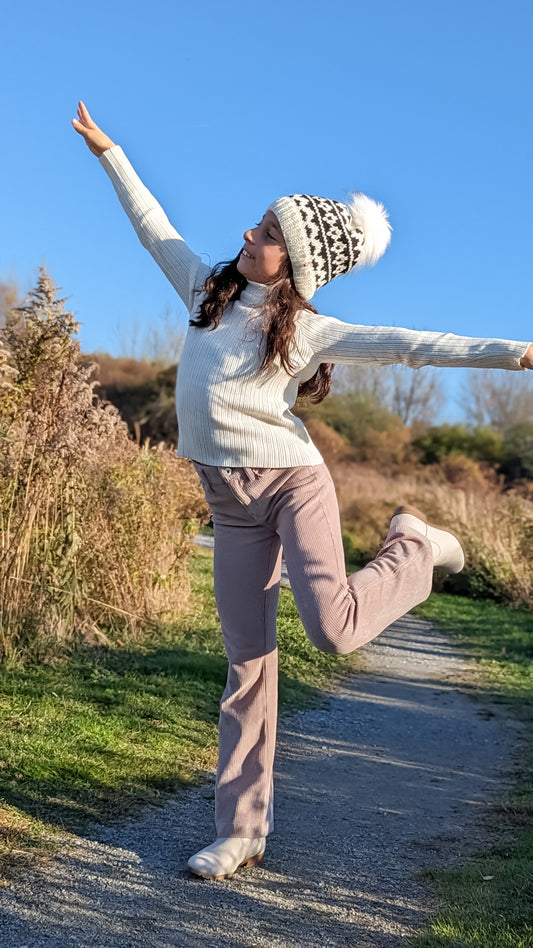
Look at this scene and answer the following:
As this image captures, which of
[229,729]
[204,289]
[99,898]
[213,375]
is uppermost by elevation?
[204,289]

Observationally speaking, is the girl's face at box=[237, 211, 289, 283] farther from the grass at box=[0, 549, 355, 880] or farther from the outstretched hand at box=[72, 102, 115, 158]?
the grass at box=[0, 549, 355, 880]

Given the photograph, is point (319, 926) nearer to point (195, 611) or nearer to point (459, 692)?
point (459, 692)

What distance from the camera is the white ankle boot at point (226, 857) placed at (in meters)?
2.87

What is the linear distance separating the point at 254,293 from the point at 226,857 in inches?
71.8

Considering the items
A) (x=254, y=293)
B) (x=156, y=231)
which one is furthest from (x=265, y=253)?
(x=156, y=231)

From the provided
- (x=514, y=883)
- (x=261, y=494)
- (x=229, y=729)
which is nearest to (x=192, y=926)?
(x=229, y=729)

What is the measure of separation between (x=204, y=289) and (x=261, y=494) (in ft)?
2.31

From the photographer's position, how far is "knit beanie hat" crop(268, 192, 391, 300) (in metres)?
2.77

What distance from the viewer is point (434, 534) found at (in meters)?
3.16

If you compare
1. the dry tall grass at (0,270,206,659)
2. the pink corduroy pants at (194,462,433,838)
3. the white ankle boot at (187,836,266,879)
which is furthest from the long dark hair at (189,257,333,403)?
the dry tall grass at (0,270,206,659)

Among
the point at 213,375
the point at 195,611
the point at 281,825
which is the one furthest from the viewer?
the point at 195,611

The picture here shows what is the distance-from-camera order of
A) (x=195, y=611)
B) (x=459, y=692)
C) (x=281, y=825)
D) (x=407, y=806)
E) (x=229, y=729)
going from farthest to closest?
(x=195, y=611) < (x=459, y=692) < (x=407, y=806) < (x=281, y=825) < (x=229, y=729)

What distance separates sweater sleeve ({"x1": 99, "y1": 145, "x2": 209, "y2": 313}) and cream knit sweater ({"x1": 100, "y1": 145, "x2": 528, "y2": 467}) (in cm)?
24

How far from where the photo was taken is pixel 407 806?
13.1ft
